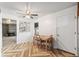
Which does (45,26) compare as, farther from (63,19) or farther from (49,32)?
(63,19)

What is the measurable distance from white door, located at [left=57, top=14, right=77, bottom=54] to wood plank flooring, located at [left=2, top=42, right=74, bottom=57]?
0.20m

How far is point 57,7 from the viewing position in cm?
279

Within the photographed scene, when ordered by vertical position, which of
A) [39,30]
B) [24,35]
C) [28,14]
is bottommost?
[24,35]

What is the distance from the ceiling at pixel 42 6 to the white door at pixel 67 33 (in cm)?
30

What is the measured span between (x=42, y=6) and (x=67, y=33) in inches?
39.2

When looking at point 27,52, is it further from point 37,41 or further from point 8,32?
point 8,32

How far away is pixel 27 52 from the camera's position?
2.82 metres

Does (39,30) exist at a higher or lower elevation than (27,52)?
higher

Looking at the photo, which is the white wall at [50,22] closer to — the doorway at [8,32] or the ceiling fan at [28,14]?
the ceiling fan at [28,14]

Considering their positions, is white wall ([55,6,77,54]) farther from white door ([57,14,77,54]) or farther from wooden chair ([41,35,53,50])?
wooden chair ([41,35,53,50])

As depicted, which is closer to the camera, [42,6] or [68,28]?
[42,6]

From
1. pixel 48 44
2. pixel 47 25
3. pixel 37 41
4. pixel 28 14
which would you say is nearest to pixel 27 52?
pixel 37 41

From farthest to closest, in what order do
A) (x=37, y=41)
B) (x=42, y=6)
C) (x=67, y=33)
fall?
1. (x=67, y=33)
2. (x=37, y=41)
3. (x=42, y=6)

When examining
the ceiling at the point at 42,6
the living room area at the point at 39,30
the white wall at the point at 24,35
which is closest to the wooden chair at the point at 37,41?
the living room area at the point at 39,30
